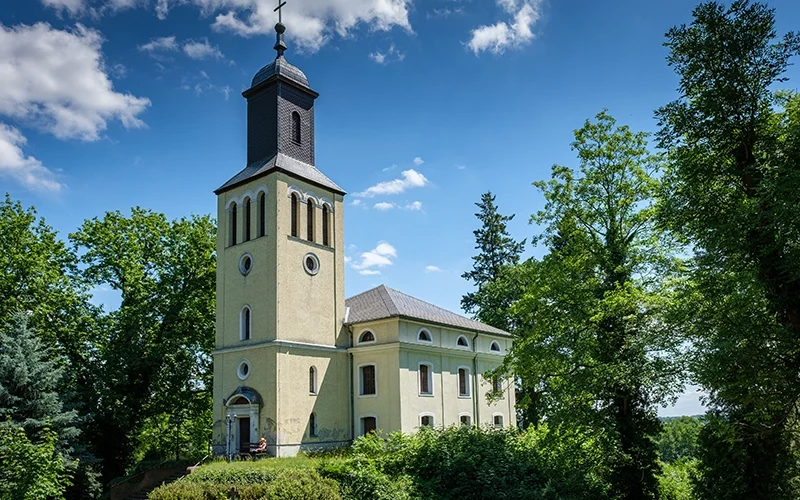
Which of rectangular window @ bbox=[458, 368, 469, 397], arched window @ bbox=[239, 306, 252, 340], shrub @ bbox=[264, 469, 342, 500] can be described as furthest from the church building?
shrub @ bbox=[264, 469, 342, 500]

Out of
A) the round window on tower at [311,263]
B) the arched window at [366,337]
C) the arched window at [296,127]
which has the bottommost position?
the arched window at [366,337]

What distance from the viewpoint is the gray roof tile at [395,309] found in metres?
28.6

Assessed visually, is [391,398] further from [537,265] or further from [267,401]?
[537,265]

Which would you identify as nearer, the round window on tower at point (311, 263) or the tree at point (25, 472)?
the tree at point (25, 472)

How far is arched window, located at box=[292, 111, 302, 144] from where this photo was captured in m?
29.1

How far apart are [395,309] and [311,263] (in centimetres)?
437

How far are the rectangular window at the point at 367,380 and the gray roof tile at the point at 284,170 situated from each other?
8.57 meters

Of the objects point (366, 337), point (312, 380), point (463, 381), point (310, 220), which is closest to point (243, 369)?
point (312, 380)

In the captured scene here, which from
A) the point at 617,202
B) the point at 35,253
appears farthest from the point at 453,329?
the point at 35,253

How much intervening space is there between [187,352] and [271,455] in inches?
373

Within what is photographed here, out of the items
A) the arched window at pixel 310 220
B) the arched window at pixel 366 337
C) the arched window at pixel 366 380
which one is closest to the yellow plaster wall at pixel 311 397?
the arched window at pixel 366 380

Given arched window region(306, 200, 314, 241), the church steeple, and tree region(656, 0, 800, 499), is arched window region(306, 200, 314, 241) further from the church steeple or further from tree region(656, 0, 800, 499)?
tree region(656, 0, 800, 499)

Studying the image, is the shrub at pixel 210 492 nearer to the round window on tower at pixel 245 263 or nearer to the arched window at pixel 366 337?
the round window on tower at pixel 245 263

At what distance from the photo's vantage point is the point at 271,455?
24.3 m
